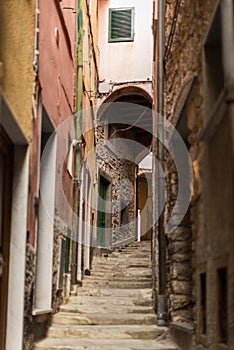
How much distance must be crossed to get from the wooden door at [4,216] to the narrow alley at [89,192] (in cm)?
1

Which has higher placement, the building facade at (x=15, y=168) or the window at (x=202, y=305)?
the building facade at (x=15, y=168)

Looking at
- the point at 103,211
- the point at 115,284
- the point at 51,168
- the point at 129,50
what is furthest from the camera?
the point at 129,50

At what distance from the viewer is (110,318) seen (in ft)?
25.7

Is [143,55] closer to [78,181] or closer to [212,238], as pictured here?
[78,181]

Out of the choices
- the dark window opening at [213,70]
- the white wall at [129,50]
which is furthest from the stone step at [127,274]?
the dark window opening at [213,70]

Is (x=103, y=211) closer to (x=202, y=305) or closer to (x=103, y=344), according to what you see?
(x=103, y=344)

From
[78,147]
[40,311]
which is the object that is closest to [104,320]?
[40,311]

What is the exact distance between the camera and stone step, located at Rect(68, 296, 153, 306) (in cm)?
871

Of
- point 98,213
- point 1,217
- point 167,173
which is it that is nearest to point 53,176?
point 167,173

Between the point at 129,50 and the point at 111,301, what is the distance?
8523 mm

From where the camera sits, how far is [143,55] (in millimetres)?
15516

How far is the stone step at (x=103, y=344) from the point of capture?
6441 millimetres

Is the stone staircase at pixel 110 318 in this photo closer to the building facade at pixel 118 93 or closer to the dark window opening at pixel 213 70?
the dark window opening at pixel 213 70

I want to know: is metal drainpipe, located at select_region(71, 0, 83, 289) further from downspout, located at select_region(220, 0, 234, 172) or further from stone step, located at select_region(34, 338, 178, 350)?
downspout, located at select_region(220, 0, 234, 172)
